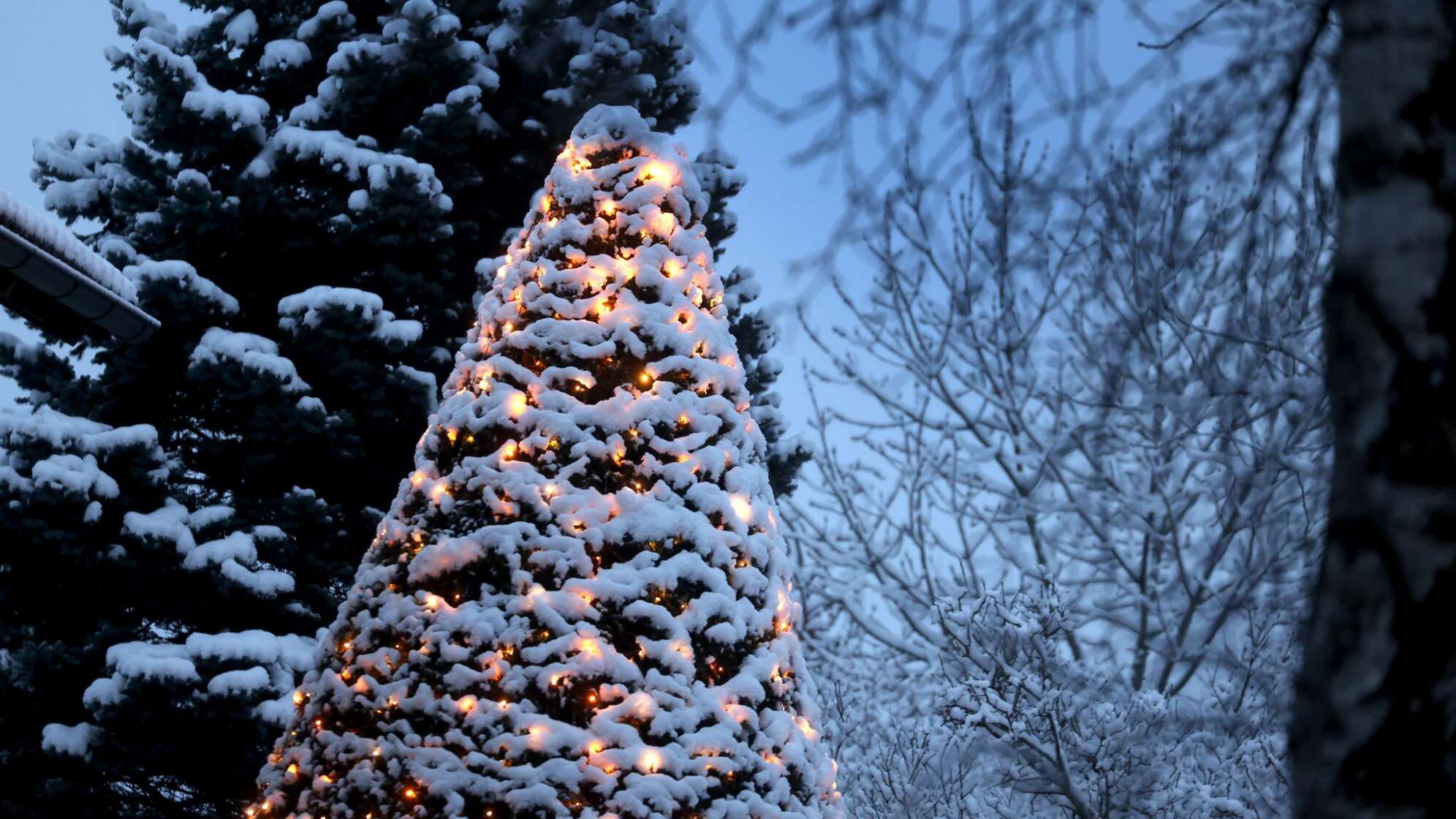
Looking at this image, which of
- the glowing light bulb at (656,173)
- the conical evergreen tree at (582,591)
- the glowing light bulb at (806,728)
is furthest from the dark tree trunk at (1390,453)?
the glowing light bulb at (656,173)

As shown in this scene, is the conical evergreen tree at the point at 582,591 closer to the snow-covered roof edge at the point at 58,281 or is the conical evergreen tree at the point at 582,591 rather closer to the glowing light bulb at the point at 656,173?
the glowing light bulb at the point at 656,173

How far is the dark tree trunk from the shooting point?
1055mm

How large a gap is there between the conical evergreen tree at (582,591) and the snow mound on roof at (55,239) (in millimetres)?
1837

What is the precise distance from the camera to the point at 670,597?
3467mm

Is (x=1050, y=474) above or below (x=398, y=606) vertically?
above

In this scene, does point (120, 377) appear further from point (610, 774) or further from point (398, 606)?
point (610, 774)

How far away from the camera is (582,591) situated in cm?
338

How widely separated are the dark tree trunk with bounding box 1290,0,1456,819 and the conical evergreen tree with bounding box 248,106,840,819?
239cm

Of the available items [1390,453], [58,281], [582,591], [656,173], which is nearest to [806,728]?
[582,591]

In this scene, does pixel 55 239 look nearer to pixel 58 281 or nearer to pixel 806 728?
pixel 58 281

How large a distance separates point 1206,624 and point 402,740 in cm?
696

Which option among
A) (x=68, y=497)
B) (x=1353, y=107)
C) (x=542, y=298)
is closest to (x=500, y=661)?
(x=542, y=298)

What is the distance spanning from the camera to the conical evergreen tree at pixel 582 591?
3.23m

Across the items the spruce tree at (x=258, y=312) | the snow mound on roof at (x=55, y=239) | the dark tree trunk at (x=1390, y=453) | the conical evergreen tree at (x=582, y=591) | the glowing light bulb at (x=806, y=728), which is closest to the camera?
the dark tree trunk at (x=1390, y=453)
